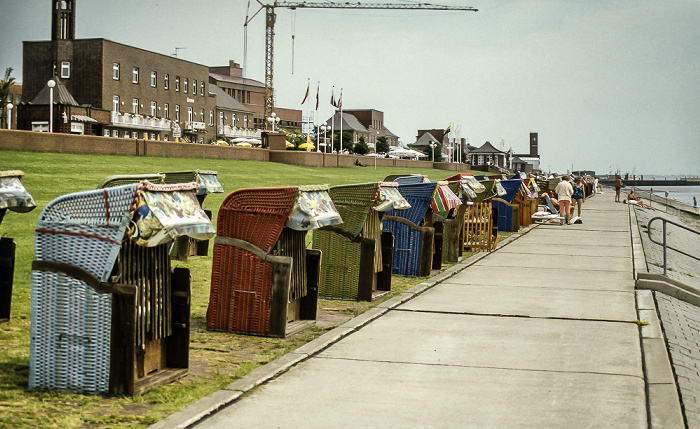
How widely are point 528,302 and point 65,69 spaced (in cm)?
6591

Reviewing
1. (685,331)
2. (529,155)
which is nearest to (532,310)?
(685,331)

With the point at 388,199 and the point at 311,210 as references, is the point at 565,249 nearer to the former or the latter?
the point at 388,199

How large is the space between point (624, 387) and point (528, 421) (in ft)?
4.38

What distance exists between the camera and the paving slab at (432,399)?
17.9 feet

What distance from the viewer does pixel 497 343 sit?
26.5ft

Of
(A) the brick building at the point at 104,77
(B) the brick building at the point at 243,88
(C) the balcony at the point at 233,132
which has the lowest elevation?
(C) the balcony at the point at 233,132

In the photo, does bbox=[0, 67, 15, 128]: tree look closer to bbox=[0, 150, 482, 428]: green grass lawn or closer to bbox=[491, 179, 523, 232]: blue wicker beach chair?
bbox=[491, 179, 523, 232]: blue wicker beach chair

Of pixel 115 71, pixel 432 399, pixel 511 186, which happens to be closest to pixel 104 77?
pixel 115 71

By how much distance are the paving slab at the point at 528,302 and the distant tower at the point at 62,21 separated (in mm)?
65817

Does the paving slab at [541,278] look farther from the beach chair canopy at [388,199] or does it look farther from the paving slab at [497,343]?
the paving slab at [497,343]

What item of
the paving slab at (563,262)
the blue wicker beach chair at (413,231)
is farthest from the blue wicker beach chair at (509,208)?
the blue wicker beach chair at (413,231)

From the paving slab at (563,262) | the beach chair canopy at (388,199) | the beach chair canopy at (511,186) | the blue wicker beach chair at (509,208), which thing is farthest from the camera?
the blue wicker beach chair at (509,208)

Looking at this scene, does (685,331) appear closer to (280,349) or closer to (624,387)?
(624,387)

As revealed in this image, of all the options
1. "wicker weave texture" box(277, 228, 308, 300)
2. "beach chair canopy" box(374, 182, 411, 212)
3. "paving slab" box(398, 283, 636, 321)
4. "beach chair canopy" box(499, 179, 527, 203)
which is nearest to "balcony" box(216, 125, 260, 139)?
"beach chair canopy" box(499, 179, 527, 203)
